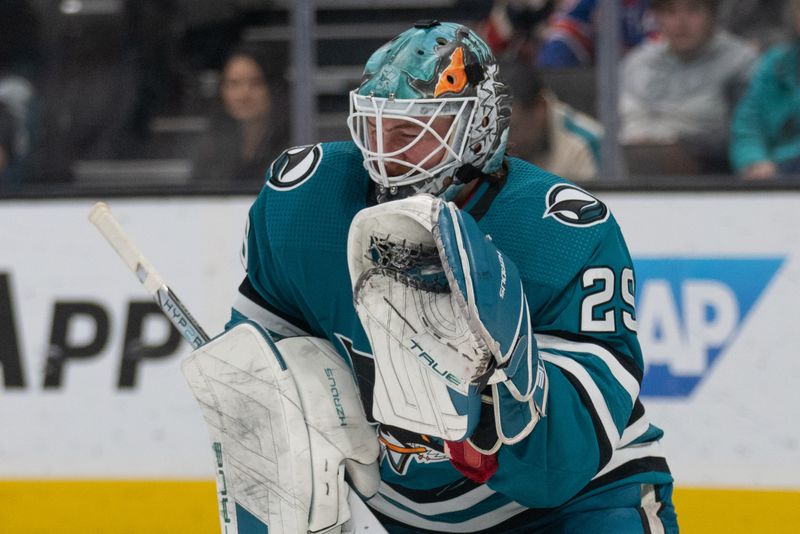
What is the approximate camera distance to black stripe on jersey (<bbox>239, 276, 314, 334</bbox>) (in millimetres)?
1900

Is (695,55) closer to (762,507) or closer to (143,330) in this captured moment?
(762,507)

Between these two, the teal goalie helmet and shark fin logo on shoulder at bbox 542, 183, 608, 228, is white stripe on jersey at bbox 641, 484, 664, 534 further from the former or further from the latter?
the teal goalie helmet

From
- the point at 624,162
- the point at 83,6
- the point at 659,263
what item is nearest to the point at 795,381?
the point at 659,263

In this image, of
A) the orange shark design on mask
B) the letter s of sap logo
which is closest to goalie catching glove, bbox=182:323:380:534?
the orange shark design on mask

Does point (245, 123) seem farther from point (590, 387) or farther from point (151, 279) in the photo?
point (590, 387)

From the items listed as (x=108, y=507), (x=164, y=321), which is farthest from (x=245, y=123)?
(x=108, y=507)

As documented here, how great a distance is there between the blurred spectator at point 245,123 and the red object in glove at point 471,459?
6.23ft

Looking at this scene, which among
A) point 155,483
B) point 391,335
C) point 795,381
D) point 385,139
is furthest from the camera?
point 155,483

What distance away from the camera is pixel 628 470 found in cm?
178

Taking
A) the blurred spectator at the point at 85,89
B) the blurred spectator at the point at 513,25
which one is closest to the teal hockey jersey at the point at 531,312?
the blurred spectator at the point at 513,25

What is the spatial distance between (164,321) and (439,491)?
1648mm

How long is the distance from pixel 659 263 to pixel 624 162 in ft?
0.87

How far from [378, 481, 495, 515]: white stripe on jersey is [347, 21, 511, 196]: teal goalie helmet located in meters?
0.40

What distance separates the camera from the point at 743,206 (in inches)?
124
